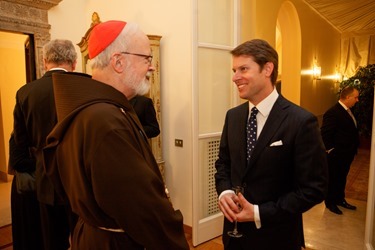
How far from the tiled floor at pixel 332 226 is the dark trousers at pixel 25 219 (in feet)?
2.63

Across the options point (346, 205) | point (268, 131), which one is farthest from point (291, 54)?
point (268, 131)

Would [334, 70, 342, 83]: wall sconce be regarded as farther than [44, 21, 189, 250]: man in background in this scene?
Yes

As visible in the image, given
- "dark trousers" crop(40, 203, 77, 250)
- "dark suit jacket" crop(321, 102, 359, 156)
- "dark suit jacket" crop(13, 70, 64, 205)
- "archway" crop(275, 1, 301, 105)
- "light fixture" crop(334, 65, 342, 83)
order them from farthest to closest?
"light fixture" crop(334, 65, 342, 83), "archway" crop(275, 1, 301, 105), "dark suit jacket" crop(321, 102, 359, 156), "dark trousers" crop(40, 203, 77, 250), "dark suit jacket" crop(13, 70, 64, 205)

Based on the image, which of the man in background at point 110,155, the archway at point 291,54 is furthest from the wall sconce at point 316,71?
the man in background at point 110,155

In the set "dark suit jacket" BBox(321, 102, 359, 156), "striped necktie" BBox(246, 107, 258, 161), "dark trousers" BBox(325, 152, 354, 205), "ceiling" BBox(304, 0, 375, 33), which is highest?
"ceiling" BBox(304, 0, 375, 33)

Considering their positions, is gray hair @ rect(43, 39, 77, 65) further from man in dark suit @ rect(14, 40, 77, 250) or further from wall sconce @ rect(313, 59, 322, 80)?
wall sconce @ rect(313, 59, 322, 80)

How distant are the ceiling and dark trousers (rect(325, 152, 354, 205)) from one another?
339cm

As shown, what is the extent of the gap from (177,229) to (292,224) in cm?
70

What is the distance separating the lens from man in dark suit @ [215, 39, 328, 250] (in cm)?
131

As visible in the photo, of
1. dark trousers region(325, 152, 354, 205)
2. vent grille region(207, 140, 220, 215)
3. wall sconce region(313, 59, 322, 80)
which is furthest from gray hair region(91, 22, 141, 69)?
wall sconce region(313, 59, 322, 80)

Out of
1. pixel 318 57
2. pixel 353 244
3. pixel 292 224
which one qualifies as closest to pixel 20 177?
pixel 292 224

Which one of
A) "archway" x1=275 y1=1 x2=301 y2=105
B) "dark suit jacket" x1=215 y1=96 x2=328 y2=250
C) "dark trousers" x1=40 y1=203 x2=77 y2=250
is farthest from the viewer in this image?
"archway" x1=275 y1=1 x2=301 y2=105

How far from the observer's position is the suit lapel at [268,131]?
4.48 ft

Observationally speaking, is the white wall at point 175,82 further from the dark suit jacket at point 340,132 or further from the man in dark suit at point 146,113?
the dark suit jacket at point 340,132
